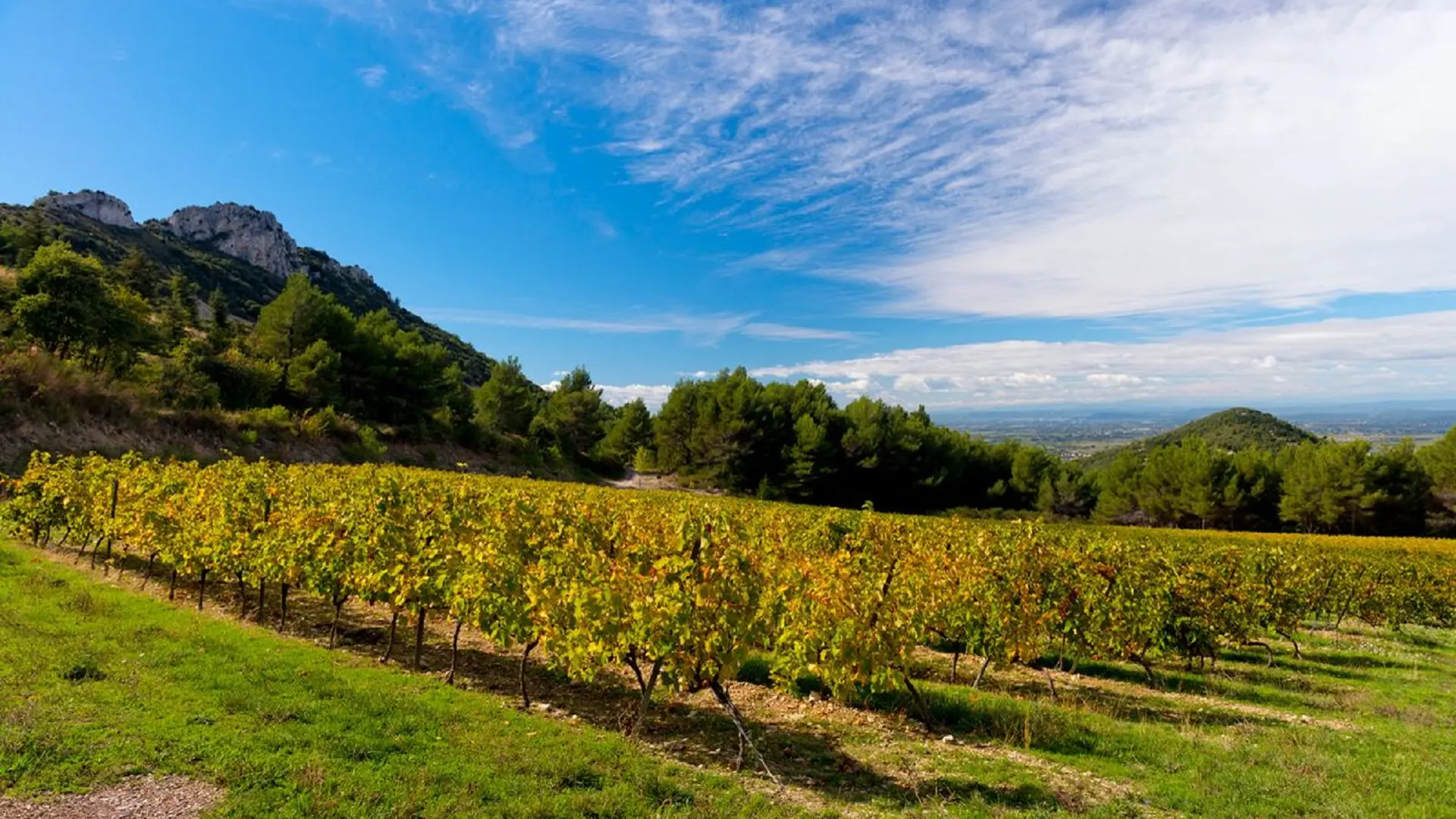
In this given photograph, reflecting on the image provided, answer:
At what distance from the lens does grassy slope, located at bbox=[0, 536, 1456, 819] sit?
224 inches

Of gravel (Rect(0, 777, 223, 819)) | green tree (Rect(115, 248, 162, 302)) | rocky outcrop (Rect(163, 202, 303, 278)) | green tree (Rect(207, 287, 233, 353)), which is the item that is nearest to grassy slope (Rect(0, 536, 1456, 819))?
gravel (Rect(0, 777, 223, 819))

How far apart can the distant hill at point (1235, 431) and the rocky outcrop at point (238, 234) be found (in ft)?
501

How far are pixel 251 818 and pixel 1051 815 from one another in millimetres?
6712

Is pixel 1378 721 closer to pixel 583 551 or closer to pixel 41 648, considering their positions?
pixel 583 551

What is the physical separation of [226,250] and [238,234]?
4.81m

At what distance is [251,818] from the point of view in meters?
4.98

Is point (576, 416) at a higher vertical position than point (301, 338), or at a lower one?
lower

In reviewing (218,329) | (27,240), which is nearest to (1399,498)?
(218,329)

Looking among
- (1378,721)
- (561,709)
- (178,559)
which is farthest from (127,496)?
(1378,721)

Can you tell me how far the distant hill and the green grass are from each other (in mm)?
119457

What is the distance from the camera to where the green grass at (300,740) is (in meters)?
5.46

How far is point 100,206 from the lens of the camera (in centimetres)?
10325

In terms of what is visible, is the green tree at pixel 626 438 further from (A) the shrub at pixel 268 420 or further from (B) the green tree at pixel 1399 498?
(B) the green tree at pixel 1399 498

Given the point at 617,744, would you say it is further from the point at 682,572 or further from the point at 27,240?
the point at 27,240
